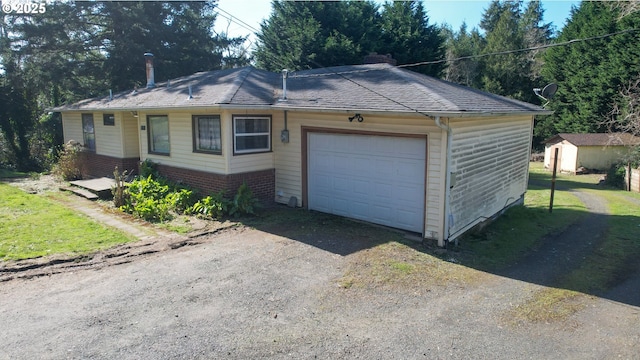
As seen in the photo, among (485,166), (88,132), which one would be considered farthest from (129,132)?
(485,166)

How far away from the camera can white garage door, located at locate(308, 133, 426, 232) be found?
8.86m

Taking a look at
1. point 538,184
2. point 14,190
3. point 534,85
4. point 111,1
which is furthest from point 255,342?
point 534,85

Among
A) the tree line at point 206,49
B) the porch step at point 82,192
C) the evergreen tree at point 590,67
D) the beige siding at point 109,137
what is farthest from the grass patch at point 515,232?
the evergreen tree at point 590,67

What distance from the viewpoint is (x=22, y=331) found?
16.4 ft

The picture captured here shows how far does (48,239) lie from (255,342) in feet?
19.0

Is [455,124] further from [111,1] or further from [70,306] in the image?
[111,1]

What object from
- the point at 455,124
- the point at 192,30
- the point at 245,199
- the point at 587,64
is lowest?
the point at 245,199

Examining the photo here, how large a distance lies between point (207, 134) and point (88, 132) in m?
8.27

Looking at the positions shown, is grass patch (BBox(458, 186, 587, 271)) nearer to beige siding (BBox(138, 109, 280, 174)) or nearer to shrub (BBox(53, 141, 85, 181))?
beige siding (BBox(138, 109, 280, 174))

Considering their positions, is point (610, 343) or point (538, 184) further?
point (538, 184)

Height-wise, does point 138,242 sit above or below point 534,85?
below

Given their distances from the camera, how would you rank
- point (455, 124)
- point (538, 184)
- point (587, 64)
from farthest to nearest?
1. point (587, 64)
2. point (538, 184)
3. point (455, 124)

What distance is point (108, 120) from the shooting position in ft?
49.3

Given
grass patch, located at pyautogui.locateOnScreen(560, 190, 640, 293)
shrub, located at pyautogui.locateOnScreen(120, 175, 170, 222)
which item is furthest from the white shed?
shrub, located at pyautogui.locateOnScreen(120, 175, 170, 222)
